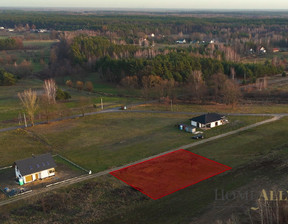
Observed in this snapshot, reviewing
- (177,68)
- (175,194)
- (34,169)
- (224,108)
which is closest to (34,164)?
(34,169)

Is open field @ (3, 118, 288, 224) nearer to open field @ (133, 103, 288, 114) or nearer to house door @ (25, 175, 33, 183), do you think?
house door @ (25, 175, 33, 183)

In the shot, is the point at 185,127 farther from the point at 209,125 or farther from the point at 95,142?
the point at 95,142

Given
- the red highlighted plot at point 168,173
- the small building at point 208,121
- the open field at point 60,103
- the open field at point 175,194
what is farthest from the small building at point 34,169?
the small building at point 208,121

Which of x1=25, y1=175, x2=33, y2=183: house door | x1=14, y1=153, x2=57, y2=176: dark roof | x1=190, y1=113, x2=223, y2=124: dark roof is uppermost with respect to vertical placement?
x1=14, y1=153, x2=57, y2=176: dark roof

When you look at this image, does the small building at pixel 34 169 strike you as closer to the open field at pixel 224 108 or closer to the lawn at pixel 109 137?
the lawn at pixel 109 137

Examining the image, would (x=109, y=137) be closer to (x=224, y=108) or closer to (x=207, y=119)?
(x=207, y=119)

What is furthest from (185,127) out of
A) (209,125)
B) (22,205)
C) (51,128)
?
(22,205)

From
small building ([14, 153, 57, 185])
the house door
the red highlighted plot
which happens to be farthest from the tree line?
the house door
